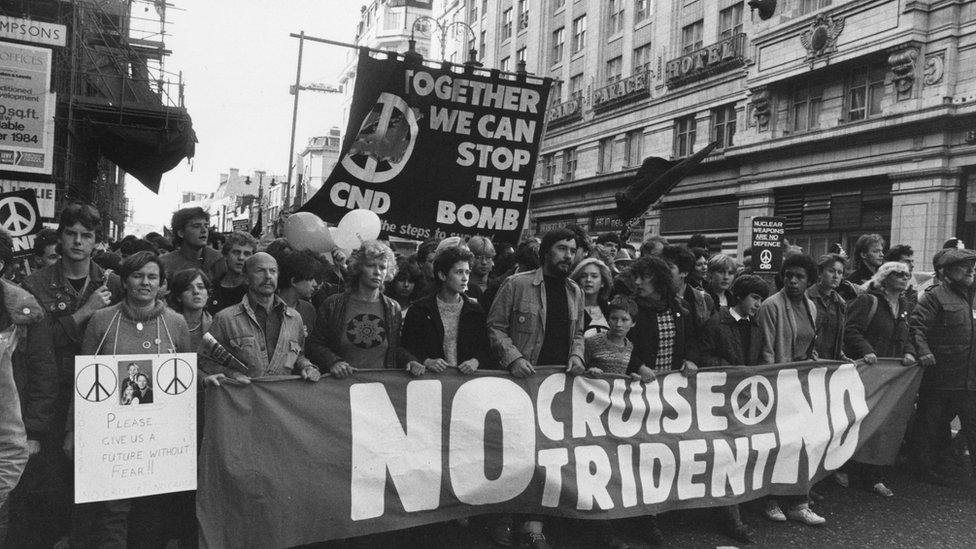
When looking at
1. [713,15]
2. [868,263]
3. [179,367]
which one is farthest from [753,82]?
[179,367]

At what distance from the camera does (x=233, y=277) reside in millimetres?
5520

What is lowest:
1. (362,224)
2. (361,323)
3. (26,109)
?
(361,323)

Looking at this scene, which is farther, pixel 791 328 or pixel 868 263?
pixel 868 263

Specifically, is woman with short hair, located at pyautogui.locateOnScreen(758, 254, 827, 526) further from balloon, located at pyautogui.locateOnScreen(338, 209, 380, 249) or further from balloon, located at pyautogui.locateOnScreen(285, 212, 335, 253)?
balloon, located at pyautogui.locateOnScreen(285, 212, 335, 253)

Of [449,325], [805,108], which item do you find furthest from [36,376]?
[805,108]

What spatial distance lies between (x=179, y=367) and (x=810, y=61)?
21462mm

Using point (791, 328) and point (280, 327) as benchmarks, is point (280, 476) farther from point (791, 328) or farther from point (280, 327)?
point (791, 328)

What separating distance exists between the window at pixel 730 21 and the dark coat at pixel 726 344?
2203 cm

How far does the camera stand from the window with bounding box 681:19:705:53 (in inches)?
1053

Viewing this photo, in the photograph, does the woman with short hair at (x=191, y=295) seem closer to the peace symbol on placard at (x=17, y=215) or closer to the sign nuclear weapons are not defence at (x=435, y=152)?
the sign nuclear weapons are not defence at (x=435, y=152)

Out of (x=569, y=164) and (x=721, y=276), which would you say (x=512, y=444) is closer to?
(x=721, y=276)

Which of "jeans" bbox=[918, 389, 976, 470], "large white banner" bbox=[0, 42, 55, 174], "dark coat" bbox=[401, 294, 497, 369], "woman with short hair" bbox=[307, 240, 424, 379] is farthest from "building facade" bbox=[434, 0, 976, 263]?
"woman with short hair" bbox=[307, 240, 424, 379]

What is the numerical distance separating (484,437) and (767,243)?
31.7ft

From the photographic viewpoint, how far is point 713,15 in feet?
84.4
